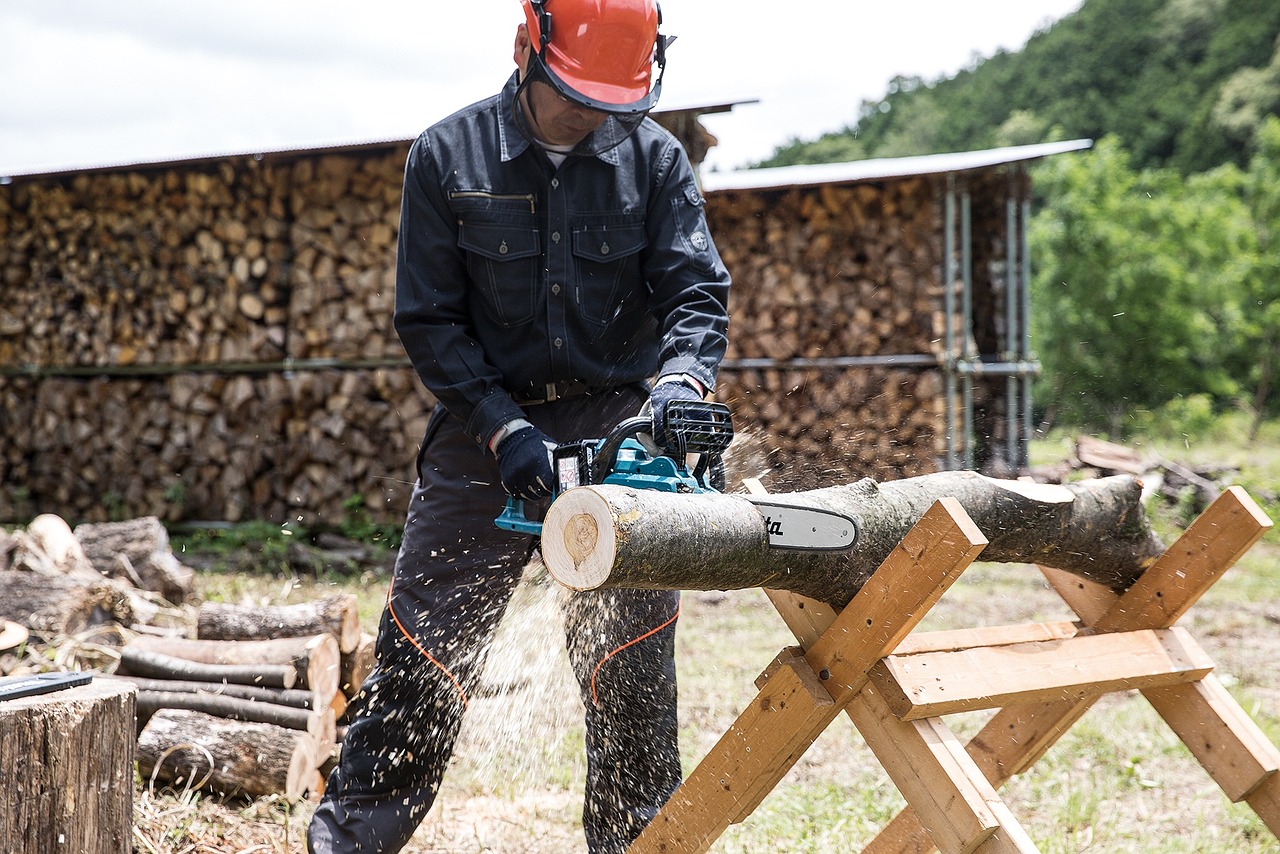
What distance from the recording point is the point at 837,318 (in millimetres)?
7914

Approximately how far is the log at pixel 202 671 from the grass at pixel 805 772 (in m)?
0.43

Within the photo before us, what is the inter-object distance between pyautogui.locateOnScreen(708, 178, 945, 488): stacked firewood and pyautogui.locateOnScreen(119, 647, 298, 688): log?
5043mm

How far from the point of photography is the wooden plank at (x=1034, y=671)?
5.55 ft

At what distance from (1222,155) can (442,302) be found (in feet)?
118

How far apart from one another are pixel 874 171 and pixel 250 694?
5.98 meters

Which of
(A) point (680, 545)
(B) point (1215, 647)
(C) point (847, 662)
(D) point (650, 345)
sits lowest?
(B) point (1215, 647)

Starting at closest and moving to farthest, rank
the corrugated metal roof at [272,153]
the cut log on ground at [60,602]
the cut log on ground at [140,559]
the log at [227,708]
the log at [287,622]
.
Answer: the log at [227,708], the log at [287,622], the cut log on ground at [60,602], the cut log on ground at [140,559], the corrugated metal roof at [272,153]

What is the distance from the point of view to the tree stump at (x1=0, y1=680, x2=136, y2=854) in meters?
1.88

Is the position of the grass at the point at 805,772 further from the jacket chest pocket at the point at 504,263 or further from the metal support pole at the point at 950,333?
the metal support pole at the point at 950,333

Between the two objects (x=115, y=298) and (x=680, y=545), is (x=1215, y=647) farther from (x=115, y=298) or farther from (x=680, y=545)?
(x=115, y=298)

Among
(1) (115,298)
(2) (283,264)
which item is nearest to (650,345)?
(2) (283,264)

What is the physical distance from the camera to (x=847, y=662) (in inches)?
67.0

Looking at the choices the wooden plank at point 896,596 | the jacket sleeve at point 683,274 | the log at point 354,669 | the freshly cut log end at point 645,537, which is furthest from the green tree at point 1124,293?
the freshly cut log end at point 645,537

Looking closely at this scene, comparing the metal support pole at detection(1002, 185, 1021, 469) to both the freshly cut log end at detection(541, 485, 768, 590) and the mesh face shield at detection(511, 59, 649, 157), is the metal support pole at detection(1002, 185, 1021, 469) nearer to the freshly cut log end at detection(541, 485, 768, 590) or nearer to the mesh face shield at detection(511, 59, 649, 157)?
the mesh face shield at detection(511, 59, 649, 157)
